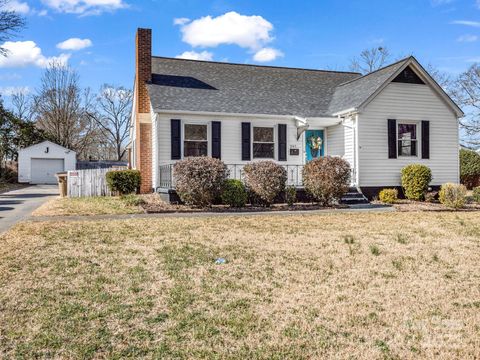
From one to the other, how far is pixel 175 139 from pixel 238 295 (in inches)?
456

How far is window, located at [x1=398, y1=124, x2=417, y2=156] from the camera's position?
16.7 metres

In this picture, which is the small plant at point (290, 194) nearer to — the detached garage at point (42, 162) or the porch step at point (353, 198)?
the porch step at point (353, 198)

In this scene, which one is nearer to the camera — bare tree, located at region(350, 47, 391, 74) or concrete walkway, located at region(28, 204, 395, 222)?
concrete walkway, located at region(28, 204, 395, 222)

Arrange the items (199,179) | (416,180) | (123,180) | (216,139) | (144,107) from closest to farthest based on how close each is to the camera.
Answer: (199,179)
(416,180)
(216,139)
(123,180)
(144,107)

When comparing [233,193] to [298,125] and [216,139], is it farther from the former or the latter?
[298,125]

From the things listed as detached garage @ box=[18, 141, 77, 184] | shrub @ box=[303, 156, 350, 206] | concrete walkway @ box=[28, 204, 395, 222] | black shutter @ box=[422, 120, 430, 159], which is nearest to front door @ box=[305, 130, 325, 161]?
shrub @ box=[303, 156, 350, 206]

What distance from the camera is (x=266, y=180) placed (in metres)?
13.1

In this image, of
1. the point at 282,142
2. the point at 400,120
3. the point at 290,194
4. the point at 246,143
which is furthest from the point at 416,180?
the point at 246,143

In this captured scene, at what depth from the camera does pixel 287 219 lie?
35.3 feet

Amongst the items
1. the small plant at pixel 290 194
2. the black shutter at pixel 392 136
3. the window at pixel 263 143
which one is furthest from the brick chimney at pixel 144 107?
the black shutter at pixel 392 136

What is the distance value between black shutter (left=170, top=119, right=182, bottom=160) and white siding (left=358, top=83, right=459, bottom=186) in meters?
7.05

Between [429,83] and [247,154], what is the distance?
8.07m

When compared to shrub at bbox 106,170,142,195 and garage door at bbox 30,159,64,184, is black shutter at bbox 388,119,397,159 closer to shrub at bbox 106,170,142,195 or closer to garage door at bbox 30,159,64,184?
shrub at bbox 106,170,142,195

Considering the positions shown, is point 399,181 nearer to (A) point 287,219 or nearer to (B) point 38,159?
(A) point 287,219
